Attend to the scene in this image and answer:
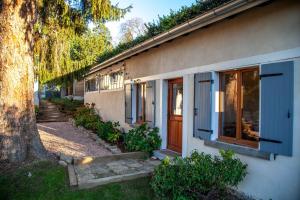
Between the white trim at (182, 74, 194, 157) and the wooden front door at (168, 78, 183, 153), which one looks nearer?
the white trim at (182, 74, 194, 157)

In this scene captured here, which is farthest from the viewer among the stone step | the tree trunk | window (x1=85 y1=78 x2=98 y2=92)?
window (x1=85 y1=78 x2=98 y2=92)

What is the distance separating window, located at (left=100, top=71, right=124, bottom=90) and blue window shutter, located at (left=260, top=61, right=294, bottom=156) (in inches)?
309

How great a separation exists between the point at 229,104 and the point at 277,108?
1342mm

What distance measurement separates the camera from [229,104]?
17.9 feet

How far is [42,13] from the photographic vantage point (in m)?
8.24

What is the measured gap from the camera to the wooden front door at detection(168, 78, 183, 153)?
7.44 metres

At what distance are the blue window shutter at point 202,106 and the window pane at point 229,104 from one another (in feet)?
0.95

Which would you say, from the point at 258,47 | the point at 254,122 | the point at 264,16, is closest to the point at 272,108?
the point at 254,122

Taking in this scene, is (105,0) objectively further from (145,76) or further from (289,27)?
(289,27)

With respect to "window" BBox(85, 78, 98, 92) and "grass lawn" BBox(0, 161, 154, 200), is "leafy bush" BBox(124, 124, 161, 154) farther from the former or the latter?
"window" BBox(85, 78, 98, 92)

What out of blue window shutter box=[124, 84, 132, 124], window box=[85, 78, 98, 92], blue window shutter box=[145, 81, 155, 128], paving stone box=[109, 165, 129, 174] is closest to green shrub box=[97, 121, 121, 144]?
blue window shutter box=[124, 84, 132, 124]

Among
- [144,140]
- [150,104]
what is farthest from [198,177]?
[150,104]

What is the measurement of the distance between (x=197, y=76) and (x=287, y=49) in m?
2.31

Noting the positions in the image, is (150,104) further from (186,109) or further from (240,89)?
(240,89)
